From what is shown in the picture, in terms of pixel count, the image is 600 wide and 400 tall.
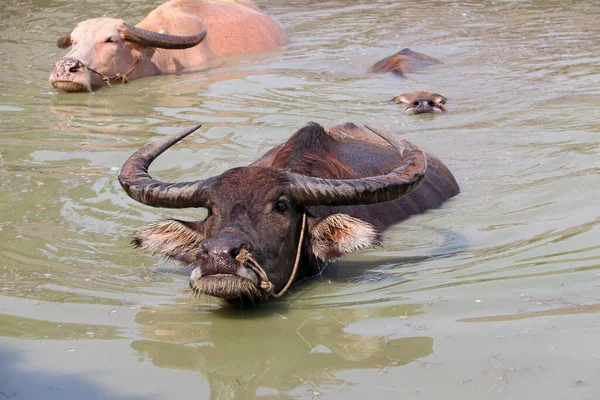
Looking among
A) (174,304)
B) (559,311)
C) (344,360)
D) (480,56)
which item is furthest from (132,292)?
(480,56)

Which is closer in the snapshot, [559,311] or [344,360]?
[344,360]

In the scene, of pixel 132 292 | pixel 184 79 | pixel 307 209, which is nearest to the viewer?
pixel 132 292

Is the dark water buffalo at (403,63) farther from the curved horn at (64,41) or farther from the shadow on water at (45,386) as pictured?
the shadow on water at (45,386)

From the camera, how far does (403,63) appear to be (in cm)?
1271

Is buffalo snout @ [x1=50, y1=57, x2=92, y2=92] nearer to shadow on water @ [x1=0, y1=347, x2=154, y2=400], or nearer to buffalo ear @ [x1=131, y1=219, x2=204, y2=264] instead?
buffalo ear @ [x1=131, y1=219, x2=204, y2=264]

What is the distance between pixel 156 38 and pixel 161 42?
9 cm

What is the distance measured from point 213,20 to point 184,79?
2.01 metres

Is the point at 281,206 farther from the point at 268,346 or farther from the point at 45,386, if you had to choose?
the point at 45,386

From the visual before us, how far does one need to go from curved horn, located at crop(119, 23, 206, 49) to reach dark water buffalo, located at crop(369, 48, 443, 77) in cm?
242

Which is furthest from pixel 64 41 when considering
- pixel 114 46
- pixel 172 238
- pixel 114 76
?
pixel 172 238

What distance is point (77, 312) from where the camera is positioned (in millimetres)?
5277

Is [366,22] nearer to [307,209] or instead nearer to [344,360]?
[307,209]

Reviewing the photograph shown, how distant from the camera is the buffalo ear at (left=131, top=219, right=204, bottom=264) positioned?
19.3ft

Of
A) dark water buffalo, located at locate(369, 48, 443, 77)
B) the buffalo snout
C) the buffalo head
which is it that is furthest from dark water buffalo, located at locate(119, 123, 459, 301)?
the buffalo head
